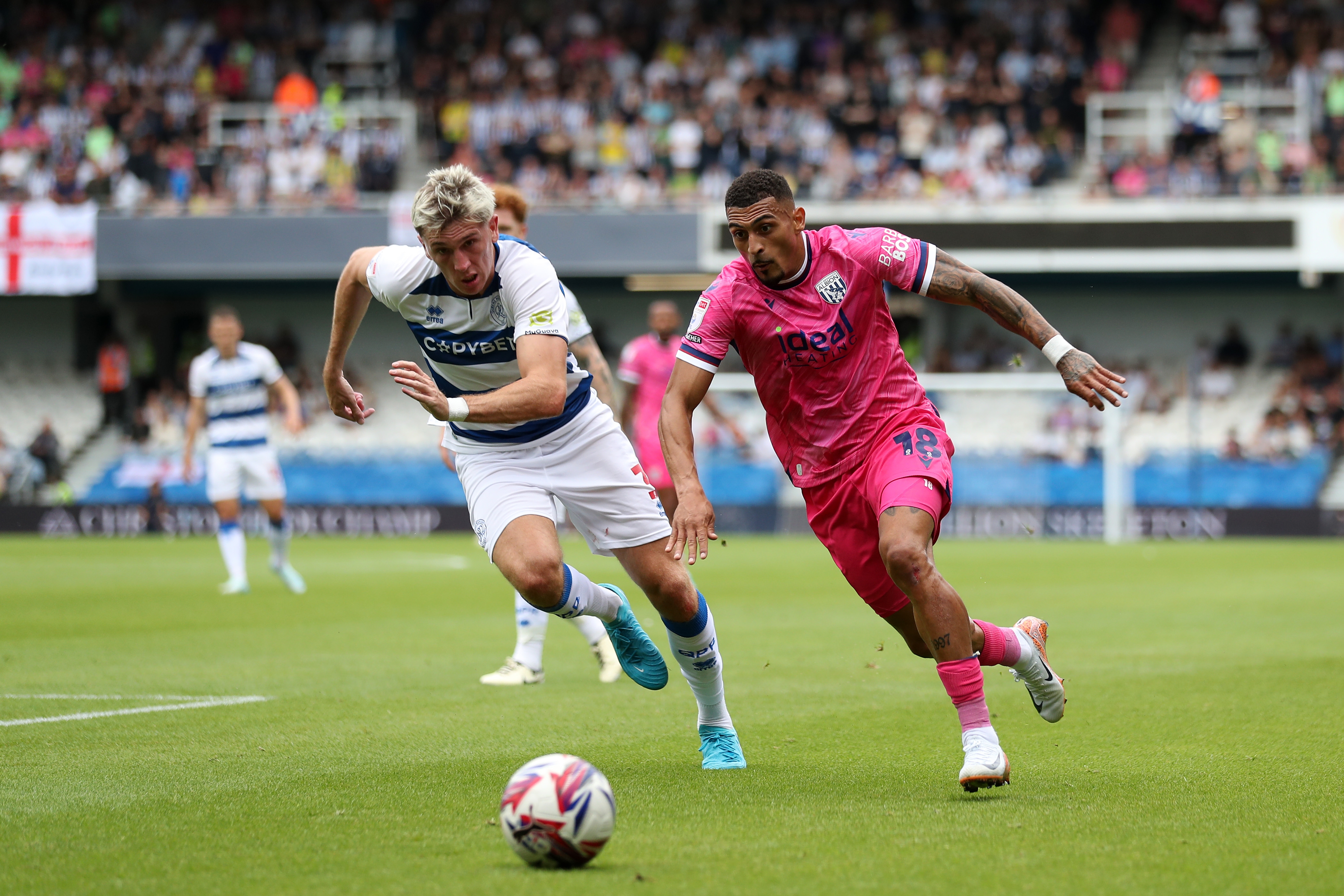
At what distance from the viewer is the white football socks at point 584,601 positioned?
606 centimetres

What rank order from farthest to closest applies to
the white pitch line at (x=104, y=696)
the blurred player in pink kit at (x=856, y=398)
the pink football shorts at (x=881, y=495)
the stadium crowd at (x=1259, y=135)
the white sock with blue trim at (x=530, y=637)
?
the stadium crowd at (x=1259, y=135) < the white sock with blue trim at (x=530, y=637) < the white pitch line at (x=104, y=696) < the pink football shorts at (x=881, y=495) < the blurred player in pink kit at (x=856, y=398)

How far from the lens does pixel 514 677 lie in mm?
8320

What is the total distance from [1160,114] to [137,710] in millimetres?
26076

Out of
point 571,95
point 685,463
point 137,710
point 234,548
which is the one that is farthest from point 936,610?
point 571,95

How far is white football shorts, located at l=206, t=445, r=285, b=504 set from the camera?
1425cm

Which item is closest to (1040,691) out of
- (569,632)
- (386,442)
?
(569,632)

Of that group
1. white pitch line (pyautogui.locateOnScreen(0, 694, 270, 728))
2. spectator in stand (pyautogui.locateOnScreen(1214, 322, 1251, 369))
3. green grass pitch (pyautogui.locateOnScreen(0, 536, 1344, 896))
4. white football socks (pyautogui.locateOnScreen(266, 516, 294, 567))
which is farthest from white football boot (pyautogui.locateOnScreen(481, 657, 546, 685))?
spectator in stand (pyautogui.locateOnScreen(1214, 322, 1251, 369))

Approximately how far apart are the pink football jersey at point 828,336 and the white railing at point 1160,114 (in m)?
24.1

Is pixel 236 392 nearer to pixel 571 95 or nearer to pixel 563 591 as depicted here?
pixel 563 591

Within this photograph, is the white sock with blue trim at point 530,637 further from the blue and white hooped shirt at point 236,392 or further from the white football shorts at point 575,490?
the blue and white hooped shirt at point 236,392

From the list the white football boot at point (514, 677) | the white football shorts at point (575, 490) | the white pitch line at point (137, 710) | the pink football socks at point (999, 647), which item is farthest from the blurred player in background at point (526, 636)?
the pink football socks at point (999, 647)

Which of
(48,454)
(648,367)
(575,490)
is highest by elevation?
(575,490)

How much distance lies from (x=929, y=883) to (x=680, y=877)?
0.63 meters

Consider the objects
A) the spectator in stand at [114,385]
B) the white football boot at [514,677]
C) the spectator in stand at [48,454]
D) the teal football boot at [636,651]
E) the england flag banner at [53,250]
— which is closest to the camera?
the teal football boot at [636,651]
